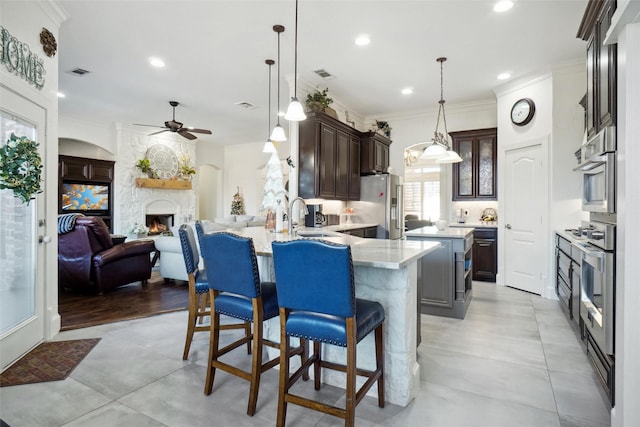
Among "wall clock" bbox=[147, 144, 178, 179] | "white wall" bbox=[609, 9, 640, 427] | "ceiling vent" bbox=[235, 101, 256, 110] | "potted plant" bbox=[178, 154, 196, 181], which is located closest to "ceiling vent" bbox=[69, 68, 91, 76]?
"ceiling vent" bbox=[235, 101, 256, 110]

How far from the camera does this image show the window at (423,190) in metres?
8.04

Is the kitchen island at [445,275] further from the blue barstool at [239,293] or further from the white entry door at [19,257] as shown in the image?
the white entry door at [19,257]

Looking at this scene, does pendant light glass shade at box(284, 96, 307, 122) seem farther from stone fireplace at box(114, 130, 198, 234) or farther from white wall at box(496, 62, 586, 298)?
stone fireplace at box(114, 130, 198, 234)

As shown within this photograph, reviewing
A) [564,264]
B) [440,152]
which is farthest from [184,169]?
[564,264]

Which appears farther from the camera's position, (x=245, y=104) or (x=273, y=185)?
(x=245, y=104)

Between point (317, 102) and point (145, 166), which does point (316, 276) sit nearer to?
point (317, 102)

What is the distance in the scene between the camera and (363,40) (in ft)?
12.6

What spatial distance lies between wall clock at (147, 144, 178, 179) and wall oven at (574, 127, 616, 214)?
8.37 meters

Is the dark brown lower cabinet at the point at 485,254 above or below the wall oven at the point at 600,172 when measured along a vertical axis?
below

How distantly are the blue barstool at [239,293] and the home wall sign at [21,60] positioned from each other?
6.76 feet

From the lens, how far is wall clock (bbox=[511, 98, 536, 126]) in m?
4.80

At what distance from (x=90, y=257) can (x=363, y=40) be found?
14.3ft

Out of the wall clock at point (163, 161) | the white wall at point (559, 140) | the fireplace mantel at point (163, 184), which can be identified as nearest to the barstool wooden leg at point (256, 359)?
the white wall at point (559, 140)

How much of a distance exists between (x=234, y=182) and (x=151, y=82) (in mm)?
5134
